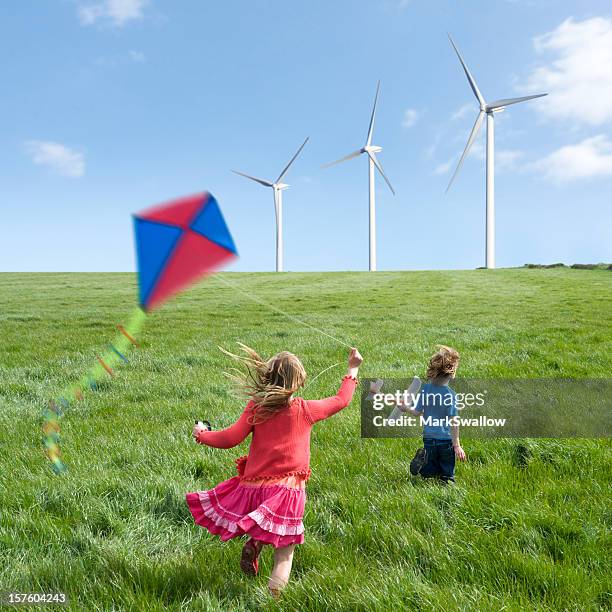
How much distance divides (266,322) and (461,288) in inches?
761

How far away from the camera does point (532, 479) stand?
15.5ft

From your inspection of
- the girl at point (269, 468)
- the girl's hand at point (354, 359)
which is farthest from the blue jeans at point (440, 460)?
the girl at point (269, 468)

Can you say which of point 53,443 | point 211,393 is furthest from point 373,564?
point 211,393

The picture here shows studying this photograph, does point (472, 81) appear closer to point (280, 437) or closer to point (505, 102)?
point (505, 102)

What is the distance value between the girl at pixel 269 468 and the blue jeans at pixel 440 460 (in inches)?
57.3

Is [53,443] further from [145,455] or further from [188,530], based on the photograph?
[188,530]

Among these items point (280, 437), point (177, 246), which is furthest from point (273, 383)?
point (177, 246)

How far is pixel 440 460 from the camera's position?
4.73 meters

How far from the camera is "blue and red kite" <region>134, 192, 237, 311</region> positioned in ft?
8.51

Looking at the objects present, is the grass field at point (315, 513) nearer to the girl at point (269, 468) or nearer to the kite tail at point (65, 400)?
the kite tail at point (65, 400)

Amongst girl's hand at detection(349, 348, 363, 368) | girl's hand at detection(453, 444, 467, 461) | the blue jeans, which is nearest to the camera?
girl's hand at detection(349, 348, 363, 368)

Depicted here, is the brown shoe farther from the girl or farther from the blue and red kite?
the blue and red kite

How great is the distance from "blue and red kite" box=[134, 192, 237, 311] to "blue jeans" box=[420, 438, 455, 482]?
9.30 ft

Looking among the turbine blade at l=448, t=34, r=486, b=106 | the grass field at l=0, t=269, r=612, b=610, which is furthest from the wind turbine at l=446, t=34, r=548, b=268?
the grass field at l=0, t=269, r=612, b=610
